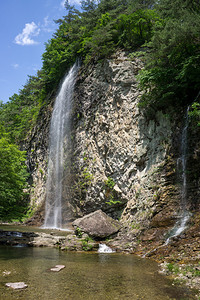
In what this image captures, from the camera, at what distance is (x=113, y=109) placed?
672 inches

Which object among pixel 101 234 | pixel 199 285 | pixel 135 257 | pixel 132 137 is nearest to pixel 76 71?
pixel 132 137

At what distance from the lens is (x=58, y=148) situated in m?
22.8

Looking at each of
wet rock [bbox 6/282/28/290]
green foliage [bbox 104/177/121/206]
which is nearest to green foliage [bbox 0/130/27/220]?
wet rock [bbox 6/282/28/290]

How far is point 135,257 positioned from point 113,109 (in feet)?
34.9

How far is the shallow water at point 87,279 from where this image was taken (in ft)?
15.7

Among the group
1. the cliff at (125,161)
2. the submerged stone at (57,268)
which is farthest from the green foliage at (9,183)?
the cliff at (125,161)

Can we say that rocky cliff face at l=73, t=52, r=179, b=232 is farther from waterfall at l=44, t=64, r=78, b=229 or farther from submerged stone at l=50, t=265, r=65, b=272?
submerged stone at l=50, t=265, r=65, b=272

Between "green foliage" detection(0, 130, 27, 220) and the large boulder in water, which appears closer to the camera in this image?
"green foliage" detection(0, 130, 27, 220)

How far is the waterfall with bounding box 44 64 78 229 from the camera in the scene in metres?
20.6

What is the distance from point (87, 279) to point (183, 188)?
22.7ft

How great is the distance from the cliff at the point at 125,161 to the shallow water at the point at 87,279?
7.79 feet

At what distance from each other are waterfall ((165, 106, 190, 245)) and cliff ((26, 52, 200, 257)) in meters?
0.19

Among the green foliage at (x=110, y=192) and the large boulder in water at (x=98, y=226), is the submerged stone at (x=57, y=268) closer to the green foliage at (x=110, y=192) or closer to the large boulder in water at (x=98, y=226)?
the large boulder in water at (x=98, y=226)

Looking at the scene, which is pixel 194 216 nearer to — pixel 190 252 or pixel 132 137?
pixel 190 252
